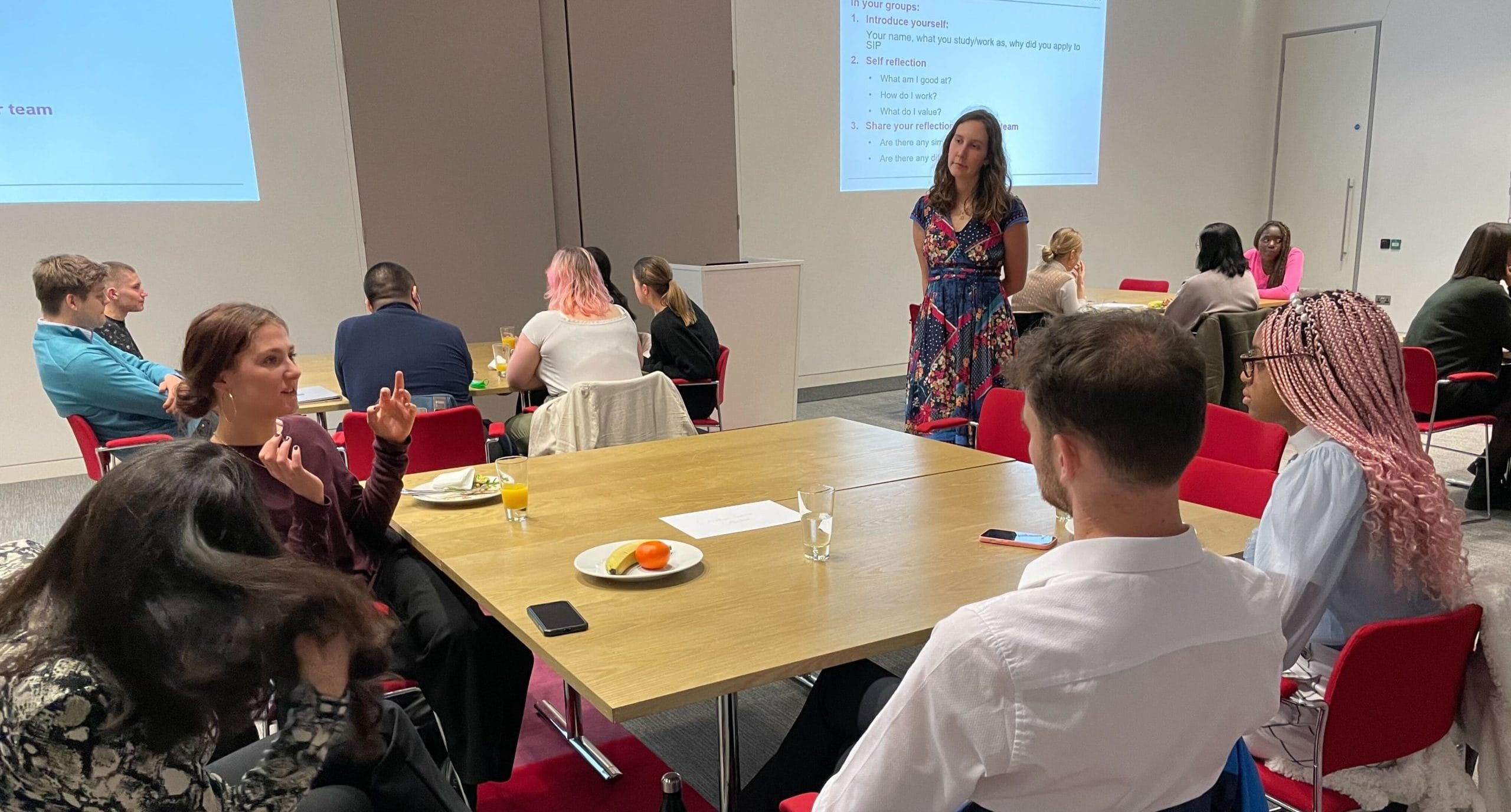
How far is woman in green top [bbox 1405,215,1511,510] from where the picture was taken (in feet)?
14.3

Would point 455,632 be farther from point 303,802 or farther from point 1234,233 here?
point 1234,233

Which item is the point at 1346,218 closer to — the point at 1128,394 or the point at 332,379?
the point at 332,379

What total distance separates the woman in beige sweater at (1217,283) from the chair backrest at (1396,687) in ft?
12.8

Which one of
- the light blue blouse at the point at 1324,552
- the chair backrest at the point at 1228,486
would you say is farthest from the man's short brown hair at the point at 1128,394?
the chair backrest at the point at 1228,486

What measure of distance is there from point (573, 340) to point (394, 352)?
0.66 meters

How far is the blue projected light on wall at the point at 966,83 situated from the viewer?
7680 millimetres

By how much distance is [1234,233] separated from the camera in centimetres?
522

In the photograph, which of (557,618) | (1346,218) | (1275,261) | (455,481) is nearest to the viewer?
Result: (557,618)

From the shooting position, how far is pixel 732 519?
2.22m

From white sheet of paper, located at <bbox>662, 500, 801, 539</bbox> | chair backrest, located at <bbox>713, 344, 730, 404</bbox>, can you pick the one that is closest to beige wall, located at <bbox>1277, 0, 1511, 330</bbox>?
chair backrest, located at <bbox>713, 344, 730, 404</bbox>

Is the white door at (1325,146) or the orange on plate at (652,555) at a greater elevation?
the white door at (1325,146)

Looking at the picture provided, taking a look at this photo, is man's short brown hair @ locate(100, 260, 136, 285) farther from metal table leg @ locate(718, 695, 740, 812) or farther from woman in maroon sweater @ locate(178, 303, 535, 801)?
metal table leg @ locate(718, 695, 740, 812)

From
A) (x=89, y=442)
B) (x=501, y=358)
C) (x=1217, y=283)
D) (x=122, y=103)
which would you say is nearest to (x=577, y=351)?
(x=501, y=358)

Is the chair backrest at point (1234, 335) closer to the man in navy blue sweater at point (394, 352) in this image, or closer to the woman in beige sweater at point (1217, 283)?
the woman in beige sweater at point (1217, 283)
